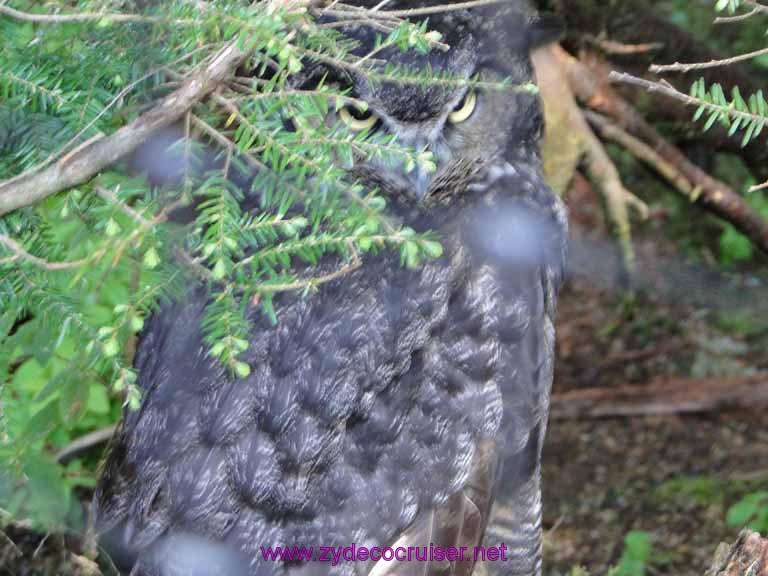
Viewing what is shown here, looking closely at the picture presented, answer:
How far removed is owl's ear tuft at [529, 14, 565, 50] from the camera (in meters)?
2.21

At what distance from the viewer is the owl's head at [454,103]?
1766 millimetres

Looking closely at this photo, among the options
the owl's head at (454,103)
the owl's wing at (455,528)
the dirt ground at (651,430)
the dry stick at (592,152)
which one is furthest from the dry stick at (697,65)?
the dirt ground at (651,430)

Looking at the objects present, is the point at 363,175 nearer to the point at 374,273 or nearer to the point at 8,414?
the point at 374,273

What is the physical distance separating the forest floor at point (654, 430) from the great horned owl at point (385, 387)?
99cm

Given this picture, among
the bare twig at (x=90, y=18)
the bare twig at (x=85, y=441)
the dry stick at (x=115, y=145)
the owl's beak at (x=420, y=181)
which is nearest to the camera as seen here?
the bare twig at (x=90, y=18)

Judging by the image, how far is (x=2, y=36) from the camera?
147 cm

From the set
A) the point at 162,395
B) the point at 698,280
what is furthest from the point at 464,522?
the point at 698,280

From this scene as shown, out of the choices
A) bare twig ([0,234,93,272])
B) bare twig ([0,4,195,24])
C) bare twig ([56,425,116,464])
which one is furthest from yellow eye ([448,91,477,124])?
bare twig ([56,425,116,464])

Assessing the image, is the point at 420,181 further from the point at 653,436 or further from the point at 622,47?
the point at 653,436

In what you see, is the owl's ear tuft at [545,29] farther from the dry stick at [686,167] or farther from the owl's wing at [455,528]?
the owl's wing at [455,528]

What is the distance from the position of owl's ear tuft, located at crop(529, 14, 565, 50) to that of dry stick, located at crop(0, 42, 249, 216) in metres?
0.90

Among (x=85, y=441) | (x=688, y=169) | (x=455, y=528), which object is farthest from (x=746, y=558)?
(x=85, y=441)

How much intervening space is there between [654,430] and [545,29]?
1.56 metres

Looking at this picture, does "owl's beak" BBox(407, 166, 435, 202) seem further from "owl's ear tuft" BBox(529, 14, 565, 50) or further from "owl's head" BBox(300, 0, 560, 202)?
"owl's ear tuft" BBox(529, 14, 565, 50)
